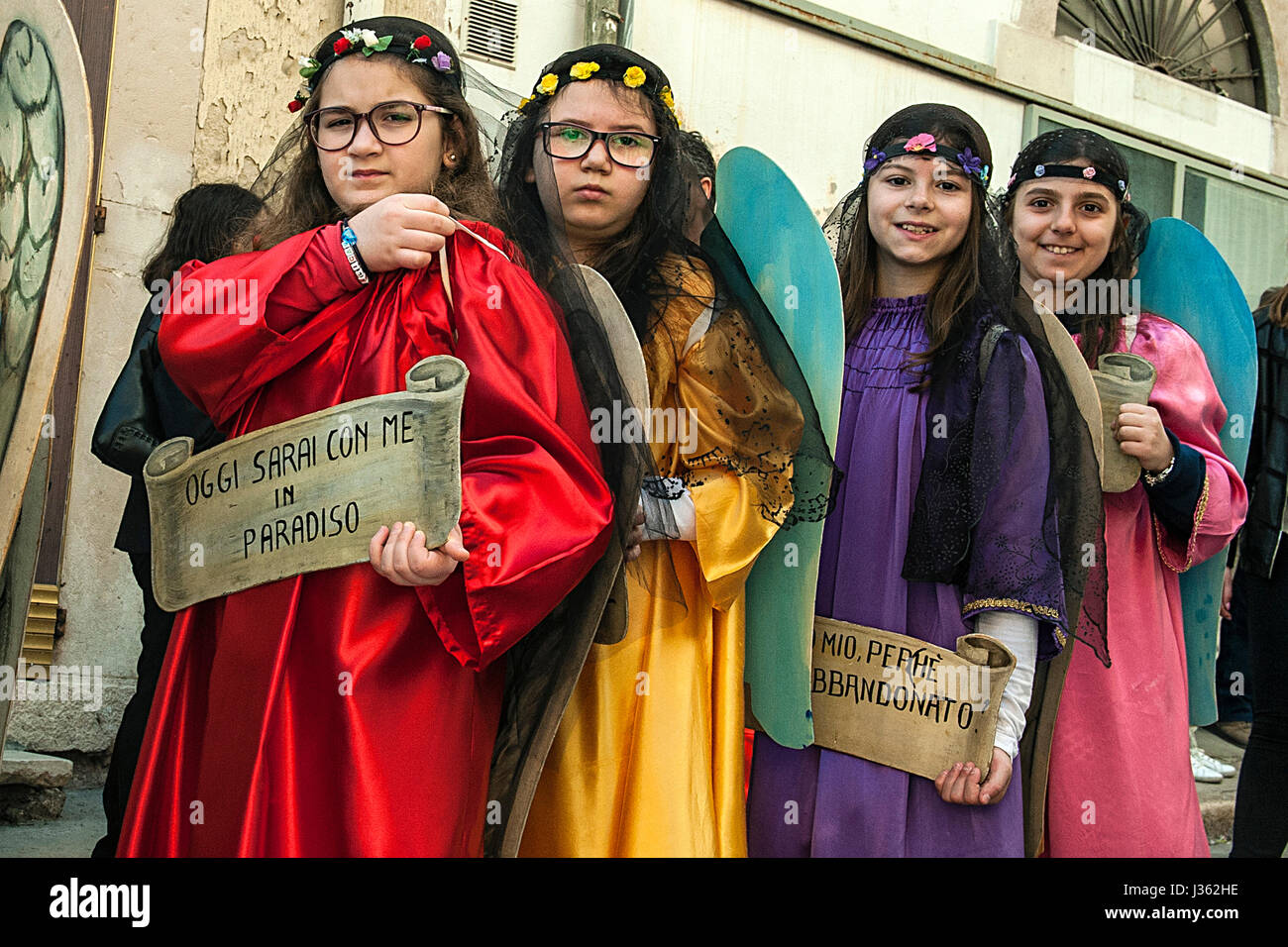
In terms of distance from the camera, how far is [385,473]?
1826mm

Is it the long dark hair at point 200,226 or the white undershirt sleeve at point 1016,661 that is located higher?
the long dark hair at point 200,226

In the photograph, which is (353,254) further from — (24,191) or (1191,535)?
(1191,535)

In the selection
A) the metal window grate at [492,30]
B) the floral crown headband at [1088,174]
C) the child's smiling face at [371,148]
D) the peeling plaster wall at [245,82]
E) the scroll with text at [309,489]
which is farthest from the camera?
the metal window grate at [492,30]

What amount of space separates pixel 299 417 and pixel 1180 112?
4904mm

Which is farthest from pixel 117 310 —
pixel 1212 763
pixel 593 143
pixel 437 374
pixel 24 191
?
pixel 1212 763

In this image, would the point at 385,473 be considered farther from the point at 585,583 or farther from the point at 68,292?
the point at 68,292

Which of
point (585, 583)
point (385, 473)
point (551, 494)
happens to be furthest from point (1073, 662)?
point (385, 473)

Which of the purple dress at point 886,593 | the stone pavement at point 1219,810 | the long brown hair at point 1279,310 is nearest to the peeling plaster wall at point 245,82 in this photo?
the purple dress at point 886,593

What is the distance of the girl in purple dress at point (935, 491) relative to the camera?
2.26 meters

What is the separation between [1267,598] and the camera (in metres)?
3.14

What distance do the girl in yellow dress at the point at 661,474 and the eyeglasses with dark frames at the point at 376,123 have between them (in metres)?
0.27

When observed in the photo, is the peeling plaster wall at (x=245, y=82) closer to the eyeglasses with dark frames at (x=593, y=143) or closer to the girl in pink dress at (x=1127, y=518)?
the eyeglasses with dark frames at (x=593, y=143)
